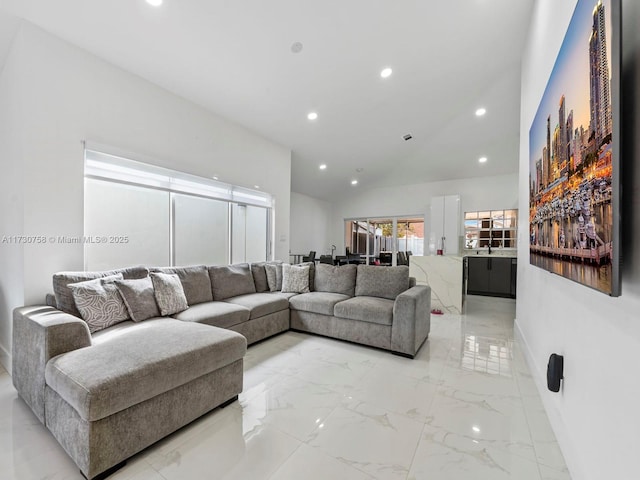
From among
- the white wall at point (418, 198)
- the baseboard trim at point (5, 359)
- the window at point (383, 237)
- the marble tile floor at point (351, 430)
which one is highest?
the white wall at point (418, 198)

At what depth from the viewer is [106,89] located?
9.38ft

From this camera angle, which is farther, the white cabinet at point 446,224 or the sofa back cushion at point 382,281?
the white cabinet at point 446,224

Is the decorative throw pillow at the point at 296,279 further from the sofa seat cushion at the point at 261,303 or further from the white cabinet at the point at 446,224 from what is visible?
the white cabinet at the point at 446,224

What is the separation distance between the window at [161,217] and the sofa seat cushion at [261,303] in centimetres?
103

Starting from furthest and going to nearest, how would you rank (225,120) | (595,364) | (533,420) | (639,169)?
(225,120) → (533,420) → (595,364) → (639,169)

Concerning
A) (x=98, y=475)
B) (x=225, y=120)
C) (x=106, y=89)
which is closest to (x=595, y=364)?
(x=98, y=475)

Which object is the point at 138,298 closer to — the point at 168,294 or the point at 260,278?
the point at 168,294

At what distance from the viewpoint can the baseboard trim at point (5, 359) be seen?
250 cm

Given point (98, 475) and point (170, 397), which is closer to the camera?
point (98, 475)

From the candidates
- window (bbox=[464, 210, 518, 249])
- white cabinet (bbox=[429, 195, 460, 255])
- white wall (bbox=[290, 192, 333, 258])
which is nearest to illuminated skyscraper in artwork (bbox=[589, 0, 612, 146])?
white cabinet (bbox=[429, 195, 460, 255])

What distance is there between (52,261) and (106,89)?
1.78 metres

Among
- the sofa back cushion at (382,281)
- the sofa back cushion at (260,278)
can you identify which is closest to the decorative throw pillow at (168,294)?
the sofa back cushion at (260,278)

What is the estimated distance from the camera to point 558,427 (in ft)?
5.38

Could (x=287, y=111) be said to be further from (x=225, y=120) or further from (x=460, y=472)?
(x=460, y=472)
